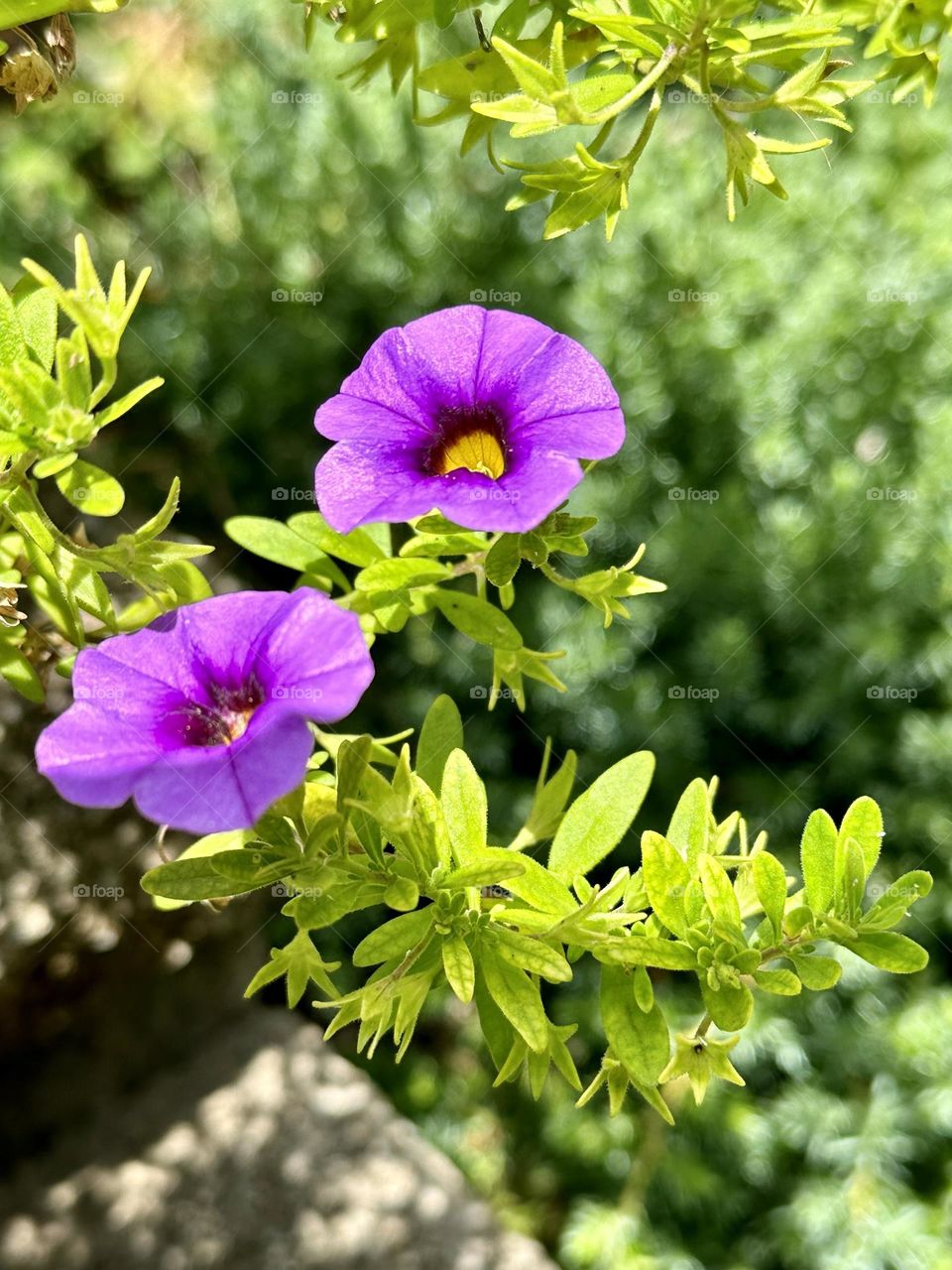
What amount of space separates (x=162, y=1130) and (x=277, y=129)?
4.73 feet

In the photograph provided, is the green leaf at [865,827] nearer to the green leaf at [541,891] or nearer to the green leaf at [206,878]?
the green leaf at [541,891]

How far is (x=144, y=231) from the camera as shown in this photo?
6.15ft

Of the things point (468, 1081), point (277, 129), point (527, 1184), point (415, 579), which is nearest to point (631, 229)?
point (277, 129)

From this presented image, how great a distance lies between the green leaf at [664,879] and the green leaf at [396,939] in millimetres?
111

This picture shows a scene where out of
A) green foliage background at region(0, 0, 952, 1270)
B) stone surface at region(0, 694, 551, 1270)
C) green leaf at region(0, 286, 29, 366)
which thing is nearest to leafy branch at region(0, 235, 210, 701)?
green leaf at region(0, 286, 29, 366)

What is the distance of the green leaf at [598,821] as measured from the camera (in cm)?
66

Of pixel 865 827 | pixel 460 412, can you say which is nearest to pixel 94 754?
pixel 460 412

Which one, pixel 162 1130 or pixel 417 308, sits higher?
pixel 417 308

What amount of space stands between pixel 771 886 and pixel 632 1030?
11 cm

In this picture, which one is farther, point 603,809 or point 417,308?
point 417,308

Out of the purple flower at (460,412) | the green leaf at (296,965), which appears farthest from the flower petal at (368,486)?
the green leaf at (296,965)

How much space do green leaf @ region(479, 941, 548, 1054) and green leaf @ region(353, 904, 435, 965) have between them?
4cm

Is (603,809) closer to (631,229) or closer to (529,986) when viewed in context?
(529,986)

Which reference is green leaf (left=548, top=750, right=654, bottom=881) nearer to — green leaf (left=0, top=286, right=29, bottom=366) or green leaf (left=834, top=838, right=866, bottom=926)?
green leaf (left=834, top=838, right=866, bottom=926)
